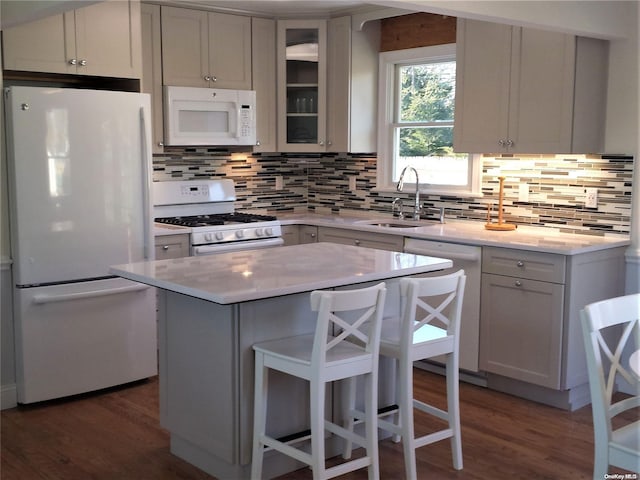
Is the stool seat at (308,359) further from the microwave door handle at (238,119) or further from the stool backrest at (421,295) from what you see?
the microwave door handle at (238,119)

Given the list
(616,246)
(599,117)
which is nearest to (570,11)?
(599,117)

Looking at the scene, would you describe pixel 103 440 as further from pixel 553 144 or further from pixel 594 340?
pixel 553 144

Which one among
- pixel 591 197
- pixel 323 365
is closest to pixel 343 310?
pixel 323 365

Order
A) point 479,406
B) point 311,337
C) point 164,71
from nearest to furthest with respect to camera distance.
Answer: point 311,337
point 479,406
point 164,71

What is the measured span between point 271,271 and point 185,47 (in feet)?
7.80

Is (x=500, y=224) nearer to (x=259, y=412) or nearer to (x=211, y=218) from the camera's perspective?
(x=211, y=218)

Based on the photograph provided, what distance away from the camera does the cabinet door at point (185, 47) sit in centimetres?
489

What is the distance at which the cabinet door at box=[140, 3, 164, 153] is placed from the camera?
478 centimetres

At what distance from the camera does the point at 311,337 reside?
312cm

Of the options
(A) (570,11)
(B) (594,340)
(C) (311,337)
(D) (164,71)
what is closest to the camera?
(B) (594,340)

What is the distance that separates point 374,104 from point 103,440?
3.07 m

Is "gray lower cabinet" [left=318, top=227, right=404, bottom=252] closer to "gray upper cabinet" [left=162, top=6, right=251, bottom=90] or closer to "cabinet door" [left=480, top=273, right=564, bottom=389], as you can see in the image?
"cabinet door" [left=480, top=273, right=564, bottom=389]

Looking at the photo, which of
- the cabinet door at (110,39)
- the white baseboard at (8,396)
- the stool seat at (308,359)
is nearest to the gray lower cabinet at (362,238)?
the cabinet door at (110,39)

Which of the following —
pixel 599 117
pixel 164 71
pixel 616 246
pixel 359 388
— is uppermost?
pixel 164 71
